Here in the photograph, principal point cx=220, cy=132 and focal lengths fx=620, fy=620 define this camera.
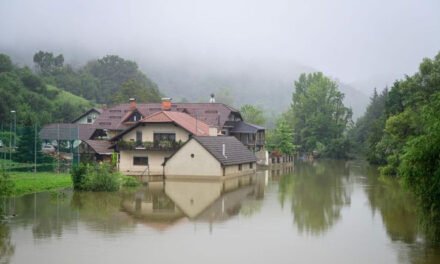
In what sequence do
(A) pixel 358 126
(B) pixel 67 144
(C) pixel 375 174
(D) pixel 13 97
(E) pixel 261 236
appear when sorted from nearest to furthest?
1. (E) pixel 261 236
2. (C) pixel 375 174
3. (B) pixel 67 144
4. (D) pixel 13 97
5. (A) pixel 358 126

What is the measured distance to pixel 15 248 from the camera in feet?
58.8

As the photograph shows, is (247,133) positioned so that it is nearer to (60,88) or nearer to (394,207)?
(394,207)

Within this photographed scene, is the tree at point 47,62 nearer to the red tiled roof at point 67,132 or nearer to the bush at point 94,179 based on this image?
the red tiled roof at point 67,132

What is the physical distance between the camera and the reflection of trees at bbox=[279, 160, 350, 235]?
77.7 ft

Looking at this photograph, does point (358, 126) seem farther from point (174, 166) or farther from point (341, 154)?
point (174, 166)

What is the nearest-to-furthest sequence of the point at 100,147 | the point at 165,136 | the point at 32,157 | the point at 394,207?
the point at 394,207
the point at 32,157
the point at 165,136
the point at 100,147

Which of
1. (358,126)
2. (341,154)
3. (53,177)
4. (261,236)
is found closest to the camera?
(261,236)

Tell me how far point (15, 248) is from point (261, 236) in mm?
7679

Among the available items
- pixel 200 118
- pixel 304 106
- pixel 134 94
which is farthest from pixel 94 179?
pixel 134 94

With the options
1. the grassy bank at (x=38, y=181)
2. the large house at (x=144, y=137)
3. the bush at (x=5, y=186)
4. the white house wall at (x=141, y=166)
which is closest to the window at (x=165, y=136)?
the large house at (x=144, y=137)

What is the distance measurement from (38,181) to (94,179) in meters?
3.59

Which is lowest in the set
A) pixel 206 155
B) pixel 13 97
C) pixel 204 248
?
pixel 204 248

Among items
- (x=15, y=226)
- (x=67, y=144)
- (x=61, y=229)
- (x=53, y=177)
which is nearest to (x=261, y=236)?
(x=61, y=229)

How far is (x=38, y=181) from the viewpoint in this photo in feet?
112
